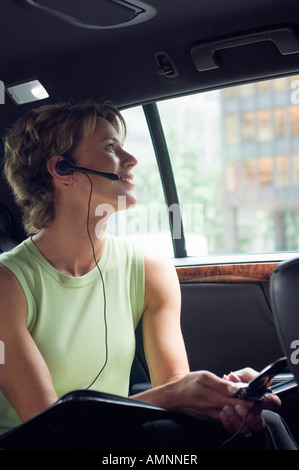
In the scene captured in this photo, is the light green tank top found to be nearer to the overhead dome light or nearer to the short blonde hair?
the short blonde hair

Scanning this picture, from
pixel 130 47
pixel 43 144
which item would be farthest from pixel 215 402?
pixel 130 47

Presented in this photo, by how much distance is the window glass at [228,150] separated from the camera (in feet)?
8.93

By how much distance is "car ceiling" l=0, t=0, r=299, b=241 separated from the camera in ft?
5.96

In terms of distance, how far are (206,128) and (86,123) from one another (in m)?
3.30

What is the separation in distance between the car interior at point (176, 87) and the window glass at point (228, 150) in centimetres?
2

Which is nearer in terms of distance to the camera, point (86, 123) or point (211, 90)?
point (86, 123)

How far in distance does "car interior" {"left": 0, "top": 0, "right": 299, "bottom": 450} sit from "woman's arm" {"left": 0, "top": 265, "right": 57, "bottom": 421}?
0.55 m

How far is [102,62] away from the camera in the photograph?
7.11 feet

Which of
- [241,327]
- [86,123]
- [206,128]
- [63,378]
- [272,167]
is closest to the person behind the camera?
[63,378]

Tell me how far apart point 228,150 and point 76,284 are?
142 inches

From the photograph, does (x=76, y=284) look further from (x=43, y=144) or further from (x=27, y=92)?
(x=27, y=92)

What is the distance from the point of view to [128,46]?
81.5 inches
